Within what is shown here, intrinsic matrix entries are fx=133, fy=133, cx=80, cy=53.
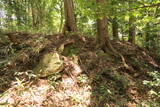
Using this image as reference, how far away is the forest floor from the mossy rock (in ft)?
0.32

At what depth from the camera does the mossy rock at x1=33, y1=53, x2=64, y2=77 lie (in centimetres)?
307

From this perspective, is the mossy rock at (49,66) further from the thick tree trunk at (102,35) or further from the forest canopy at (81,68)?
the thick tree trunk at (102,35)

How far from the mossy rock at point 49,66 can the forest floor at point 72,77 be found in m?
0.10

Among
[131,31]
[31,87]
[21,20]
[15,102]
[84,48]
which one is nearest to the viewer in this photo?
[15,102]

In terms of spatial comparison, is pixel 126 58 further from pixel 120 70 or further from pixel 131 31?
pixel 131 31

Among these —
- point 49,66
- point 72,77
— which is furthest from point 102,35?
point 49,66

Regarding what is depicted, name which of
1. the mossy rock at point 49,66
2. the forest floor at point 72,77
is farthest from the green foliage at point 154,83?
the mossy rock at point 49,66

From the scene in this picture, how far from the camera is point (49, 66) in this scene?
3168 mm

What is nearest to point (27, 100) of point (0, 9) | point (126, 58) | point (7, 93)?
point (7, 93)

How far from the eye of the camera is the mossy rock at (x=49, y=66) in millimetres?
3074

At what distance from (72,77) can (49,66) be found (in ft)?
2.03

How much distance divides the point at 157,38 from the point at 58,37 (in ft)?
20.1

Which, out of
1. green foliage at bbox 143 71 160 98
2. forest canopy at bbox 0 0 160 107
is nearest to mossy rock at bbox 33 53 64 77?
forest canopy at bbox 0 0 160 107

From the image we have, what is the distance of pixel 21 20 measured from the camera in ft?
27.8
